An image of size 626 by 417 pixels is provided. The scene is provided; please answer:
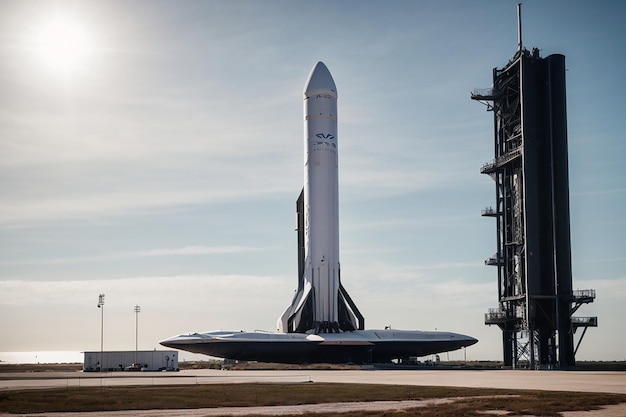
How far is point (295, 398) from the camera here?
34781 millimetres

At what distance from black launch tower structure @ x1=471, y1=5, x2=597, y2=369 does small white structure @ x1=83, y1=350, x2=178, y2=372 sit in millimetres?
35313

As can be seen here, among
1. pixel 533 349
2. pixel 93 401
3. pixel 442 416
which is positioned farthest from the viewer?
pixel 533 349

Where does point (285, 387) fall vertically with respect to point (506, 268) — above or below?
below

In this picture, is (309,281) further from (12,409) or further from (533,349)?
(12,409)

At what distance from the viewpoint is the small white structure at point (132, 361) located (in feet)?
271

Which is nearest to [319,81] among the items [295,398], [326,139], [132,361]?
[326,139]

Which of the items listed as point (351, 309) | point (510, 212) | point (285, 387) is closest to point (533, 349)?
point (510, 212)

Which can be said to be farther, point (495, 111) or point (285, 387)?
point (495, 111)

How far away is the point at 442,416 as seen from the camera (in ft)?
A: 86.5

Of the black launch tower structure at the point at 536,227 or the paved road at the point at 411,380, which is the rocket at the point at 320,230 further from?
the paved road at the point at 411,380

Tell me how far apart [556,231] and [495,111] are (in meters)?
16.8

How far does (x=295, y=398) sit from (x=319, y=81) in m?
61.2

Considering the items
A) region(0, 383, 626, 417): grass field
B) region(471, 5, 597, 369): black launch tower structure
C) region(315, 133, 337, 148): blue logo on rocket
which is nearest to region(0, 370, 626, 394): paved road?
region(0, 383, 626, 417): grass field

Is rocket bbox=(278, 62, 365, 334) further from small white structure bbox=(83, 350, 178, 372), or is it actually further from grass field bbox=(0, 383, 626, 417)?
grass field bbox=(0, 383, 626, 417)
